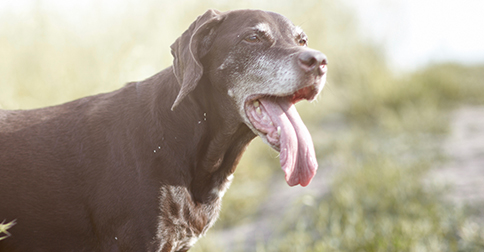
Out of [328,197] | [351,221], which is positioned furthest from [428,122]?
[351,221]

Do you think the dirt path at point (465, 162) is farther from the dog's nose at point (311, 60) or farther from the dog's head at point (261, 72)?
the dog's nose at point (311, 60)

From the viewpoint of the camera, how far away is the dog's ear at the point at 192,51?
2021 millimetres

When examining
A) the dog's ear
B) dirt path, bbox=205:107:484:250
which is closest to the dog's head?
the dog's ear

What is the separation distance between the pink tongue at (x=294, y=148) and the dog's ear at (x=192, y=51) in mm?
446

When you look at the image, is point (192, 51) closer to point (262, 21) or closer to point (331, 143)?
point (262, 21)

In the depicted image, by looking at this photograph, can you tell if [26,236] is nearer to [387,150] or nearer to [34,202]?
[34,202]

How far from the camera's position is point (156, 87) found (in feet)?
7.51

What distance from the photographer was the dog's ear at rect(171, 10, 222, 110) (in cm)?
202

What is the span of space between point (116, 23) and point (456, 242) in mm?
4447

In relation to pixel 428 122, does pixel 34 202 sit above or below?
above

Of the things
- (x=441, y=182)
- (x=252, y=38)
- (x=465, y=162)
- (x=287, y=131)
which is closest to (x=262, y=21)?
(x=252, y=38)

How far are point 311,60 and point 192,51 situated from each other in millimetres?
602

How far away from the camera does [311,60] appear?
2.02 m

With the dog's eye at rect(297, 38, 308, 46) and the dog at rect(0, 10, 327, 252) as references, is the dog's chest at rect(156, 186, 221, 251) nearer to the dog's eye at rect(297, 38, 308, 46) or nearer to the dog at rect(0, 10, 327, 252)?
the dog at rect(0, 10, 327, 252)
